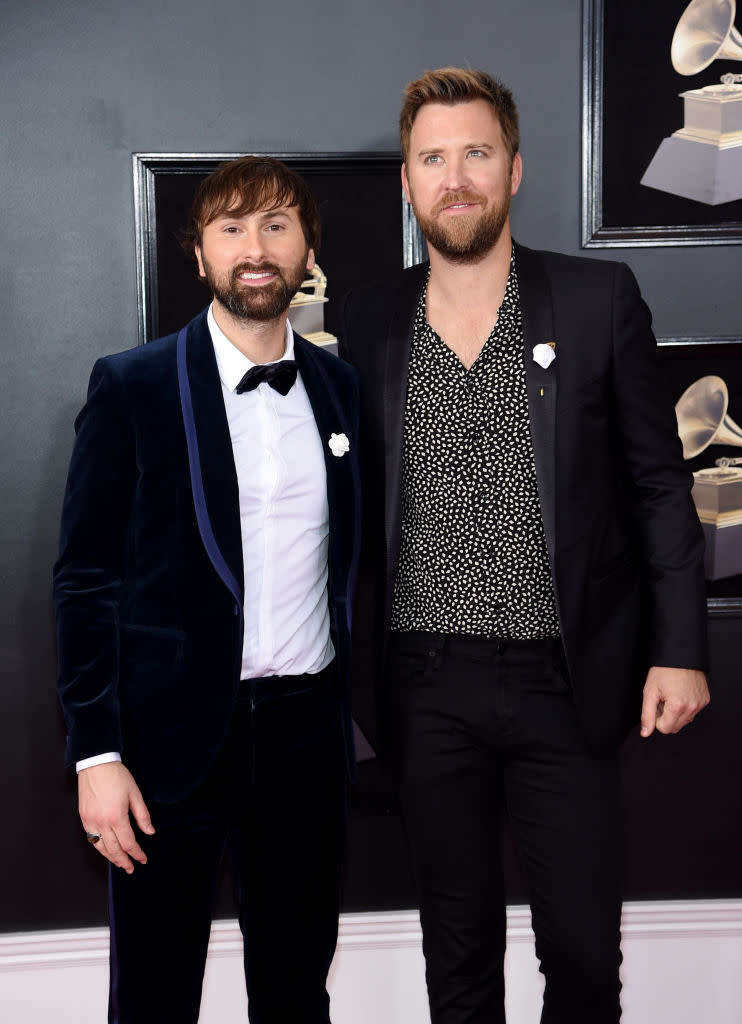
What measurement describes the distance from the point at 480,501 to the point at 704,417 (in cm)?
100

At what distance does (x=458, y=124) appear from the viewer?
2.04 m

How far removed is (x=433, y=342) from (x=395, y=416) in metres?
0.18

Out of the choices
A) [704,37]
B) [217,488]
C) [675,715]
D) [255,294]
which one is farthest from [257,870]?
[704,37]

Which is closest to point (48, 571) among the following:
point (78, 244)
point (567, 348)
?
point (78, 244)

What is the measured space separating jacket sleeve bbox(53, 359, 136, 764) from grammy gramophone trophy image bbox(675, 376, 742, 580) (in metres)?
1.58

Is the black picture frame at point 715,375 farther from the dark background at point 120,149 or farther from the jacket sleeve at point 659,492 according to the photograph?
the jacket sleeve at point 659,492

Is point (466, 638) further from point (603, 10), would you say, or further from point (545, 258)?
point (603, 10)

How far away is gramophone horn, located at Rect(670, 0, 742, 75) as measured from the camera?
8.26 feet

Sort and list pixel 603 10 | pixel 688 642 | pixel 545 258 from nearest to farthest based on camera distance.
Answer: pixel 688 642
pixel 545 258
pixel 603 10

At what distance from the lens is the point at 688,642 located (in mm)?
1980

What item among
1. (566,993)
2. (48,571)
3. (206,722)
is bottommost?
(566,993)

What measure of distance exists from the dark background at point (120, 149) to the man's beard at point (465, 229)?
59 cm

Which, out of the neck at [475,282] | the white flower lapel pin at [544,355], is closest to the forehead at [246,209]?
the neck at [475,282]

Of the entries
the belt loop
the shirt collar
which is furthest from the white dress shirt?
the belt loop
